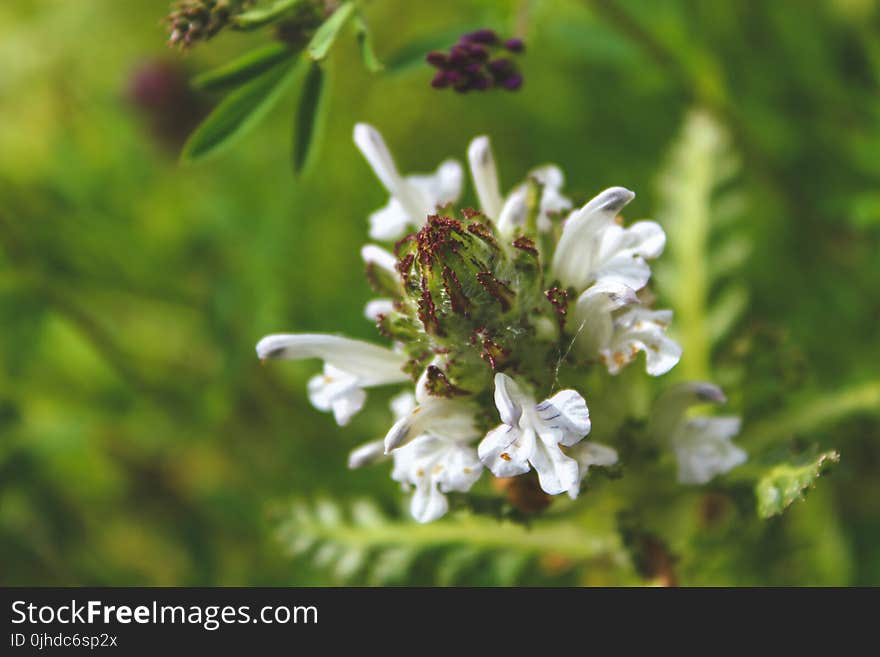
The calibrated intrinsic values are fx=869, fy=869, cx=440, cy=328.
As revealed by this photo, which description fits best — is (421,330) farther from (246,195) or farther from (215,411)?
(246,195)

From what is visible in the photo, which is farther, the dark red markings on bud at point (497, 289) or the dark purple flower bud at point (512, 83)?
the dark purple flower bud at point (512, 83)

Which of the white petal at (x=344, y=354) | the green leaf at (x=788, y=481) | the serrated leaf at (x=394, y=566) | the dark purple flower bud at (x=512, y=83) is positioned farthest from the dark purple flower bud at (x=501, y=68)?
the serrated leaf at (x=394, y=566)

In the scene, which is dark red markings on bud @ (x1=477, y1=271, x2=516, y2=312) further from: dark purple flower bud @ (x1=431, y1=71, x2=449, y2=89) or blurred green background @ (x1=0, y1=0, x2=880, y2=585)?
blurred green background @ (x1=0, y1=0, x2=880, y2=585)

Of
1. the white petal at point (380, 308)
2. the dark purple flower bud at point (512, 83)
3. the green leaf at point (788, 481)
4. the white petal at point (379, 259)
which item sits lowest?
the green leaf at point (788, 481)

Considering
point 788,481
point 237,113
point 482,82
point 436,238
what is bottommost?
point 788,481

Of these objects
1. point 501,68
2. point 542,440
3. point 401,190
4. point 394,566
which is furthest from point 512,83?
point 394,566

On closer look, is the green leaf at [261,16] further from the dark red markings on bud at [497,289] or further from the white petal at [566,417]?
the white petal at [566,417]

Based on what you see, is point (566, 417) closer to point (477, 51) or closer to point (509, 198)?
point (509, 198)
